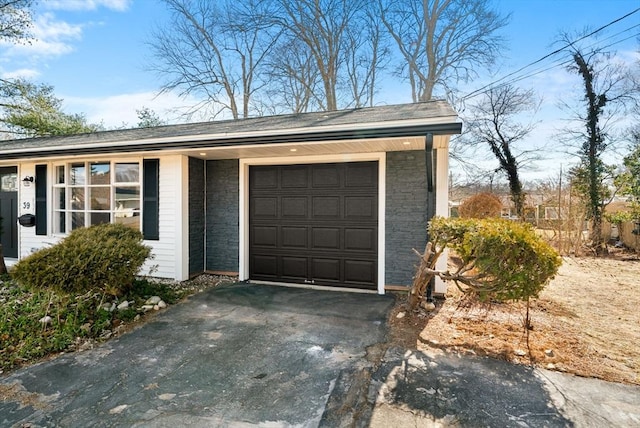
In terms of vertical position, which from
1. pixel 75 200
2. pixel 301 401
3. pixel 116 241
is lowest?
pixel 301 401

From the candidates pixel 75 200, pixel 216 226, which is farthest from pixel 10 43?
pixel 216 226

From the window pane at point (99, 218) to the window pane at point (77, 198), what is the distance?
358mm

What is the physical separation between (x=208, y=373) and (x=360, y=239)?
3378 millimetres

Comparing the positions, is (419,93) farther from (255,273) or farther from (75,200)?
(75,200)

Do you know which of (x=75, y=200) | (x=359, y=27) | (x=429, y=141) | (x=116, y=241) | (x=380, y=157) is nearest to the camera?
(x=429, y=141)

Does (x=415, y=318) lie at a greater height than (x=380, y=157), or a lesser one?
lesser

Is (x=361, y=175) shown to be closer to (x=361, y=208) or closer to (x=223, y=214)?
(x=361, y=208)

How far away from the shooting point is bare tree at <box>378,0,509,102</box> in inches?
535

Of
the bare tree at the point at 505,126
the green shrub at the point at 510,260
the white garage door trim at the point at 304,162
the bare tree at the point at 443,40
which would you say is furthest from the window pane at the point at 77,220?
the bare tree at the point at 505,126

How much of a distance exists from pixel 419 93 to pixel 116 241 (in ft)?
43.0

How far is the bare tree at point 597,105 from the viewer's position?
39.5ft

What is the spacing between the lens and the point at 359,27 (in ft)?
49.9

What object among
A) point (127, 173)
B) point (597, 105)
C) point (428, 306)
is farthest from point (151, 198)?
point (597, 105)

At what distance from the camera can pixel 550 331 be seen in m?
3.92
